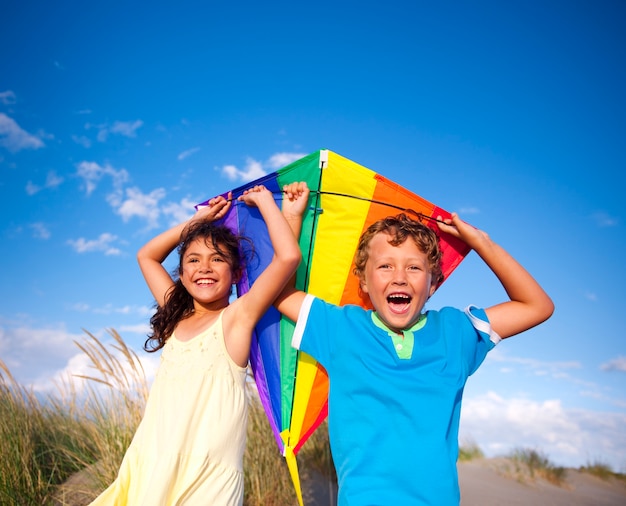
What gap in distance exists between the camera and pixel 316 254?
10.3 ft

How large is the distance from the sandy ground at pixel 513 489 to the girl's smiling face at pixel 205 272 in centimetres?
298

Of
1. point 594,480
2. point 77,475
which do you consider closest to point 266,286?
point 77,475

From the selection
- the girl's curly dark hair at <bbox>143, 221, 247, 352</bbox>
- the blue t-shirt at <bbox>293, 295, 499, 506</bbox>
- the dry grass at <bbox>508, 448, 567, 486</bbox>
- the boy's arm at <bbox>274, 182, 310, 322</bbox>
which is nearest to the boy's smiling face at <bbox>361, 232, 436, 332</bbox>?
the blue t-shirt at <bbox>293, 295, 499, 506</bbox>

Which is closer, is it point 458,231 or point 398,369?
point 398,369

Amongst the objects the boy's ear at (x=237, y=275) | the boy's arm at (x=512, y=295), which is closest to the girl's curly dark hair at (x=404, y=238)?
→ the boy's arm at (x=512, y=295)

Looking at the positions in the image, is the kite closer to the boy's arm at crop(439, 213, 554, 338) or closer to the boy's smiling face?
the boy's arm at crop(439, 213, 554, 338)

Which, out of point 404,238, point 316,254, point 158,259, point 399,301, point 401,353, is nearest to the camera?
point 401,353

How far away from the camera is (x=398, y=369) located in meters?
2.42

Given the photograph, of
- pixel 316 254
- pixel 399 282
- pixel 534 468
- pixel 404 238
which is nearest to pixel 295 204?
pixel 316 254

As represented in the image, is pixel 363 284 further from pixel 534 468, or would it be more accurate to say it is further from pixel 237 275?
pixel 534 468

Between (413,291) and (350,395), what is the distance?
24.5 inches

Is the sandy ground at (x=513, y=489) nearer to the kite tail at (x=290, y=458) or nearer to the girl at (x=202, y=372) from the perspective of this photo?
the kite tail at (x=290, y=458)

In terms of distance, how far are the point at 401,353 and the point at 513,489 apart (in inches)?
199

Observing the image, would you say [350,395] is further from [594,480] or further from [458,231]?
[594,480]
